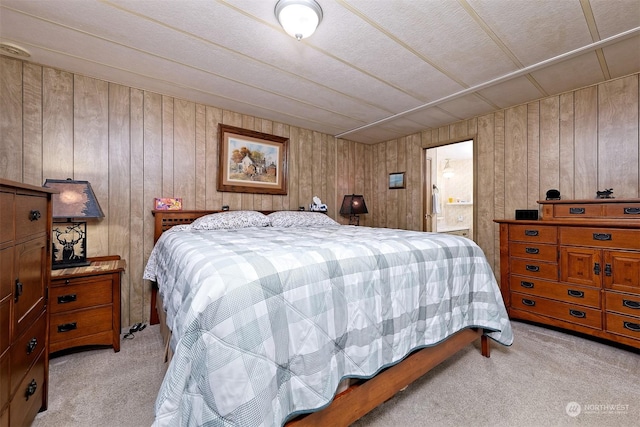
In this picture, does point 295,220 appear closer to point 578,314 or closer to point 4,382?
point 4,382

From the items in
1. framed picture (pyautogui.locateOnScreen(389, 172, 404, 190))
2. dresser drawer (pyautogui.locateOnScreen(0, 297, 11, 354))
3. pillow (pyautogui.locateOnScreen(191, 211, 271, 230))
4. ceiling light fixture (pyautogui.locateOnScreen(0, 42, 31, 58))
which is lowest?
dresser drawer (pyautogui.locateOnScreen(0, 297, 11, 354))

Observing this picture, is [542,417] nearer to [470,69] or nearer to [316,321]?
[316,321]

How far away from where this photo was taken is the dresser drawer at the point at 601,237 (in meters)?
2.08

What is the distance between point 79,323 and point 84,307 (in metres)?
0.12

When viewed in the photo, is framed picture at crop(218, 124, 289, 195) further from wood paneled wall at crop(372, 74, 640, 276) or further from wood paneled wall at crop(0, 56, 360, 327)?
wood paneled wall at crop(372, 74, 640, 276)

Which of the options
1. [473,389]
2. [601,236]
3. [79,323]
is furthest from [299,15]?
[601,236]

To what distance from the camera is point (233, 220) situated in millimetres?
2859

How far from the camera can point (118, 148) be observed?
2.66m

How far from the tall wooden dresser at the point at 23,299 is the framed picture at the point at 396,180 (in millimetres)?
4152

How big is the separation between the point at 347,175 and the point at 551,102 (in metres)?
2.75

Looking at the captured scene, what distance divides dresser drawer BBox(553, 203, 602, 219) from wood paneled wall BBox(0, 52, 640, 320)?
1.17 feet

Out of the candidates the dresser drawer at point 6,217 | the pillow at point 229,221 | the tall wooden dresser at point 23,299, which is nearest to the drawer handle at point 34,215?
the tall wooden dresser at point 23,299

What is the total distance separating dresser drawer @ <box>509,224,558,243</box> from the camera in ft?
8.17

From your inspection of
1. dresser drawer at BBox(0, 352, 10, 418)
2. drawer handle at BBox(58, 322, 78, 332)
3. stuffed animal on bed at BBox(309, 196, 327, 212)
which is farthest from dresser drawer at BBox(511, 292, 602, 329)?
drawer handle at BBox(58, 322, 78, 332)
